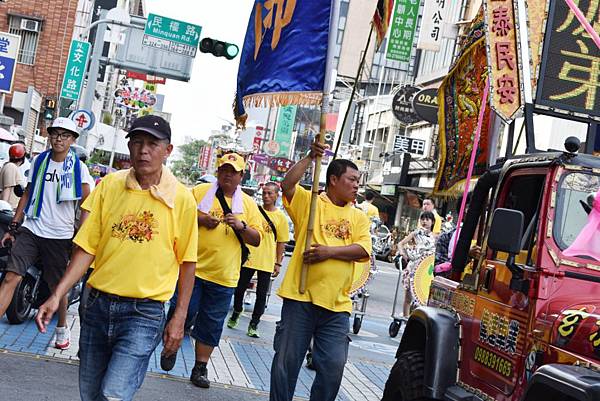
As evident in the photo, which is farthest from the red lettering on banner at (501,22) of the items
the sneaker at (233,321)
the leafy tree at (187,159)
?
the leafy tree at (187,159)

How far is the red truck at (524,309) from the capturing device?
457 centimetres

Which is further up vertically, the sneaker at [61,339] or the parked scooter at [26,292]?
the parked scooter at [26,292]

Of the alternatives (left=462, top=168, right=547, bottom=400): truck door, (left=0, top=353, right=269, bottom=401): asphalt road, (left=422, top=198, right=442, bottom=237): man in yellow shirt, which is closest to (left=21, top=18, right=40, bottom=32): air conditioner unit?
(left=422, top=198, right=442, bottom=237): man in yellow shirt

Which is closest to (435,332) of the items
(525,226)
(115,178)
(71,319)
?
(525,226)

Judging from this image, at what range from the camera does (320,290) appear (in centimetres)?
697

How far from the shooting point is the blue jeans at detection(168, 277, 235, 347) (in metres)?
8.73

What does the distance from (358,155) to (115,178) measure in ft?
204

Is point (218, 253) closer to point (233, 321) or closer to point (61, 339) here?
point (61, 339)

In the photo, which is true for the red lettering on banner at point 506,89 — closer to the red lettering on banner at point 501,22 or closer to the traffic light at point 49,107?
the red lettering on banner at point 501,22

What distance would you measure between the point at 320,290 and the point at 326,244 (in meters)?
0.34

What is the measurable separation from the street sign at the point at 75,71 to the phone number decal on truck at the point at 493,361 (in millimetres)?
24737

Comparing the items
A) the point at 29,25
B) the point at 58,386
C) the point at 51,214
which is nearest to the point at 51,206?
the point at 51,214

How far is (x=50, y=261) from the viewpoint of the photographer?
9.05 meters

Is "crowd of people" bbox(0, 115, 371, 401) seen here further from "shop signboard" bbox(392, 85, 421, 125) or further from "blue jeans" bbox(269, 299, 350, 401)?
"shop signboard" bbox(392, 85, 421, 125)
